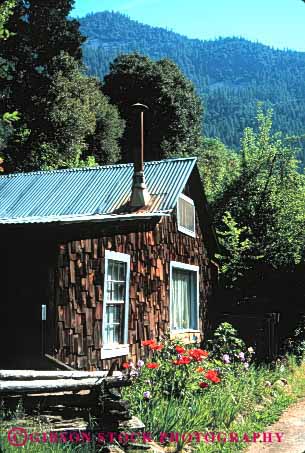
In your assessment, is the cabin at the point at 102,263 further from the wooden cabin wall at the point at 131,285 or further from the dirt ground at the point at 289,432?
the dirt ground at the point at 289,432

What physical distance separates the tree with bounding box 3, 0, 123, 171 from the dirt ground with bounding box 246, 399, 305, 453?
21.5m

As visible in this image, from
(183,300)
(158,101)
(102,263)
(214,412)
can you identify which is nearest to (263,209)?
(183,300)

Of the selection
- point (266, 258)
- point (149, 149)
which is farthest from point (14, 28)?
point (266, 258)

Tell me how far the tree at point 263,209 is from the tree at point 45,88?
1109 cm

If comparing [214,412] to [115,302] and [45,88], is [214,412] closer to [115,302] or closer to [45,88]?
[115,302]

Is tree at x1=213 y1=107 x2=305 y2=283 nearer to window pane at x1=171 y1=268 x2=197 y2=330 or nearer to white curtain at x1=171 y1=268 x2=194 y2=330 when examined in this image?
window pane at x1=171 y1=268 x2=197 y2=330

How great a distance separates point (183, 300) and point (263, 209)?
20.6 feet

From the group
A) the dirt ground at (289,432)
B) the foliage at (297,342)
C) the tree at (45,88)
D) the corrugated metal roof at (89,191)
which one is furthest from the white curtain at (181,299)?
the tree at (45,88)

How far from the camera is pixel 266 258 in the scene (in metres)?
19.4

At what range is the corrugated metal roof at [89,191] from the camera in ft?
48.9

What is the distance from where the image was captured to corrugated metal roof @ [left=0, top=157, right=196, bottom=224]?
587 inches

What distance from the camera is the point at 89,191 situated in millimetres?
15891

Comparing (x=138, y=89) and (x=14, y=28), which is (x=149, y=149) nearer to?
(x=138, y=89)

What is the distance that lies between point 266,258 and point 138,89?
25.6 m
